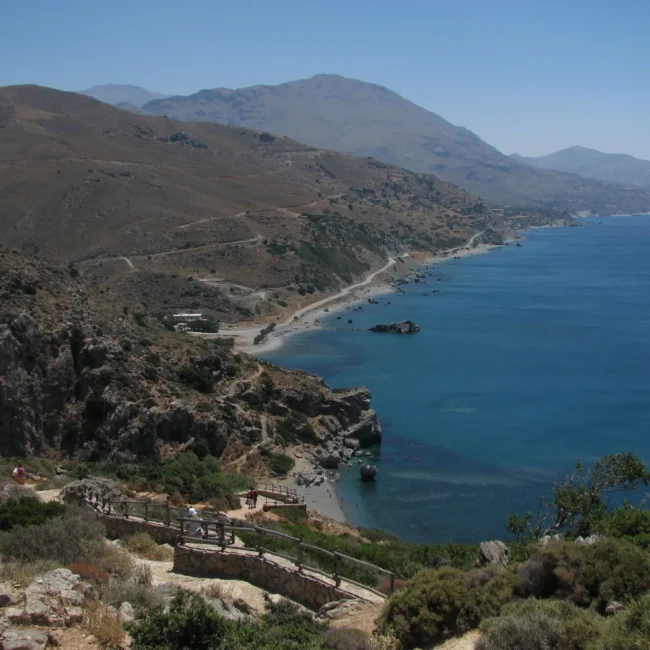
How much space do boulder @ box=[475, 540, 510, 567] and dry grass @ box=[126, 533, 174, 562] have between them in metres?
5.76

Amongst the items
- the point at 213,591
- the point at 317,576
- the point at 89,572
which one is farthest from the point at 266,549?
the point at 89,572

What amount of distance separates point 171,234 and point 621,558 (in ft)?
313

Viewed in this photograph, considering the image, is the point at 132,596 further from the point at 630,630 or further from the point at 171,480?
the point at 171,480

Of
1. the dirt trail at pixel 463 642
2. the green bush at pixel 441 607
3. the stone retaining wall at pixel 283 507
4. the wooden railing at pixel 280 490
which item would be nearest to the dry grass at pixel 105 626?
the green bush at pixel 441 607

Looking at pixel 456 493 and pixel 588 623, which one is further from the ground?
pixel 588 623

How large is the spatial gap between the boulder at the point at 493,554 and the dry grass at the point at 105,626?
7.26 meters

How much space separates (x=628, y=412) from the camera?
52875 millimetres

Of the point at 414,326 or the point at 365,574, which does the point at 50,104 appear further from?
the point at 365,574

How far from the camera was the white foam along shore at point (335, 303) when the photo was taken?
7506cm

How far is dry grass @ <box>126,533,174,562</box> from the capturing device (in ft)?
45.7

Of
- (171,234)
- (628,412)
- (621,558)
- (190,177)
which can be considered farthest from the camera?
(190,177)

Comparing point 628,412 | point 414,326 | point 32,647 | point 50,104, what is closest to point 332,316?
point 414,326

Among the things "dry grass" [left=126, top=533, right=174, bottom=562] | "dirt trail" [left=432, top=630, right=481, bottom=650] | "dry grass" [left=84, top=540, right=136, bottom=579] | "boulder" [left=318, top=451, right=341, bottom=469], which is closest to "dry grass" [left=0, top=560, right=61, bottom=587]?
"dry grass" [left=84, top=540, right=136, bottom=579]

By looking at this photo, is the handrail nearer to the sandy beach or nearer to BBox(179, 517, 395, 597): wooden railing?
BBox(179, 517, 395, 597): wooden railing
